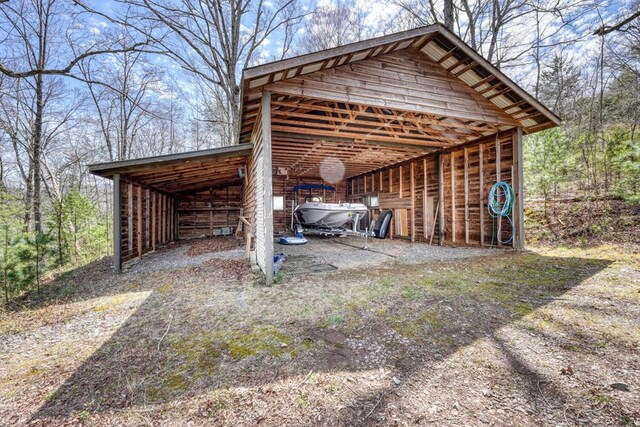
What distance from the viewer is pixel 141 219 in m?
7.78

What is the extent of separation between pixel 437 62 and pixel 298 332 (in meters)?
6.95

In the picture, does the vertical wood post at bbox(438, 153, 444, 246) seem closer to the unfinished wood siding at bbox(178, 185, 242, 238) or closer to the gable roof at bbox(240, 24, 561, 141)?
the gable roof at bbox(240, 24, 561, 141)

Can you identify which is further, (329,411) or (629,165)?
(629,165)

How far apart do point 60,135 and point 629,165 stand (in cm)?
2294

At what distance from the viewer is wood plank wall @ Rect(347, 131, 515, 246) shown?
7.80m

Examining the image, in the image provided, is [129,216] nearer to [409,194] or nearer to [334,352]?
[334,352]

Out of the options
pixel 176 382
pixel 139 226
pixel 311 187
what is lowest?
pixel 176 382

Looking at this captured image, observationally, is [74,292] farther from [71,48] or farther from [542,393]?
[71,48]

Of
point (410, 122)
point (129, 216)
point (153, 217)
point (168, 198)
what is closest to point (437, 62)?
point (410, 122)

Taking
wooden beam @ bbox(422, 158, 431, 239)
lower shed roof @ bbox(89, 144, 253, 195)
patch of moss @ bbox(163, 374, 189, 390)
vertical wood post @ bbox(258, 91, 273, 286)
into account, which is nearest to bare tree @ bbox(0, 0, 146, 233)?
lower shed roof @ bbox(89, 144, 253, 195)

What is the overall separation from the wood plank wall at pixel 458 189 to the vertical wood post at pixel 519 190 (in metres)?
0.19

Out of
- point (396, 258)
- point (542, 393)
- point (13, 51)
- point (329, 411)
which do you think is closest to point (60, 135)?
point (13, 51)

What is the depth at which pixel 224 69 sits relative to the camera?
12.6 meters

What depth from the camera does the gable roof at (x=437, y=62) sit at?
15.4 ft
